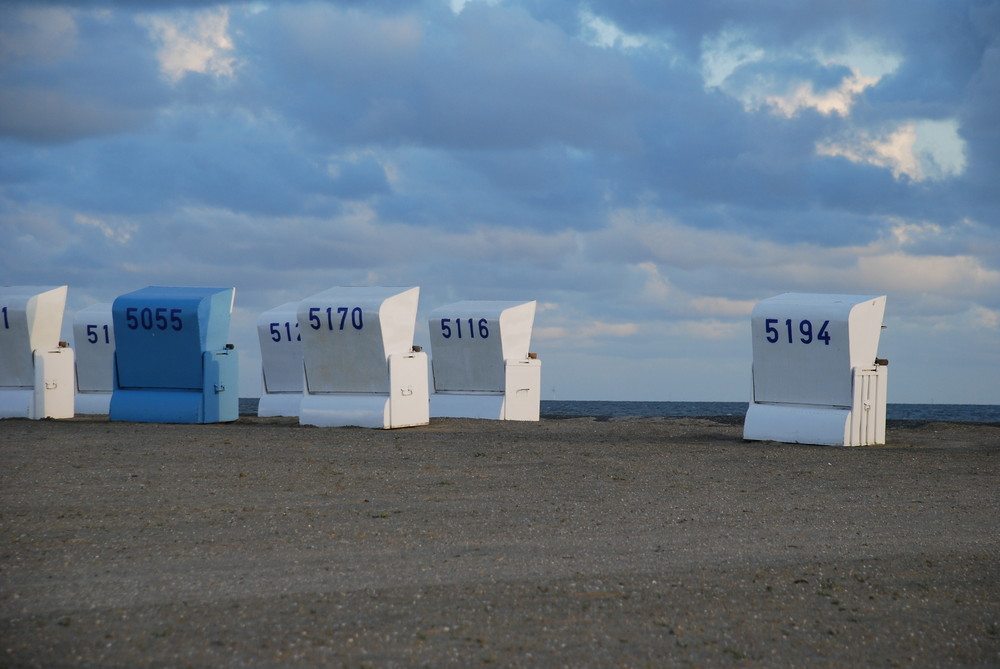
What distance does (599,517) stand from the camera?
981 centimetres

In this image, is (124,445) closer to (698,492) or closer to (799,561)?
(698,492)

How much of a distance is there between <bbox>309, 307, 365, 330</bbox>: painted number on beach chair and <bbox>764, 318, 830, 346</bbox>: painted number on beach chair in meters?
7.53

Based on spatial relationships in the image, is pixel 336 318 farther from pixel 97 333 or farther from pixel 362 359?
pixel 97 333

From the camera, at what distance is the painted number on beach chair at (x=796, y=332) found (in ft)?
57.6

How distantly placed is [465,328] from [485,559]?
17.4 metres

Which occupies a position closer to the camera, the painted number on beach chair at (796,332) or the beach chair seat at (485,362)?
the painted number on beach chair at (796,332)

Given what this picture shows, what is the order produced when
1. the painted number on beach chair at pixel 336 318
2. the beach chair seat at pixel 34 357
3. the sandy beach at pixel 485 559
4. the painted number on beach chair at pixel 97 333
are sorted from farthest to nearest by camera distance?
the painted number on beach chair at pixel 97 333, the beach chair seat at pixel 34 357, the painted number on beach chair at pixel 336 318, the sandy beach at pixel 485 559

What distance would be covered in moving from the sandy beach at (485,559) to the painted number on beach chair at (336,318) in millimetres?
4736

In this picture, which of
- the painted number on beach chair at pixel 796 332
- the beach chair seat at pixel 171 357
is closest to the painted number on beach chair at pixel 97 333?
the beach chair seat at pixel 171 357

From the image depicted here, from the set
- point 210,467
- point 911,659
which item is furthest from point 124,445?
point 911,659

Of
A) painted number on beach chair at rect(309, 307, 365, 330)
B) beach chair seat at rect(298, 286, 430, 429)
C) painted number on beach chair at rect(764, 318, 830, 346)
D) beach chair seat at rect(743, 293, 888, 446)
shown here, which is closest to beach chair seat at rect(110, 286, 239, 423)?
beach chair seat at rect(298, 286, 430, 429)

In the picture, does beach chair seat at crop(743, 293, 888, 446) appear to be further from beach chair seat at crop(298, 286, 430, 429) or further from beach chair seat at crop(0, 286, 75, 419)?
beach chair seat at crop(0, 286, 75, 419)

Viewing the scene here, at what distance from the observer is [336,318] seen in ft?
64.4

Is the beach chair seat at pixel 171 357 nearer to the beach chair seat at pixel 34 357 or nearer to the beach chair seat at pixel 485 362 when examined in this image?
the beach chair seat at pixel 34 357
